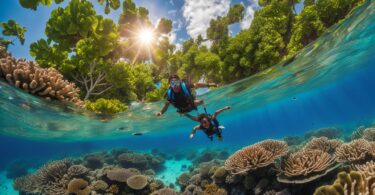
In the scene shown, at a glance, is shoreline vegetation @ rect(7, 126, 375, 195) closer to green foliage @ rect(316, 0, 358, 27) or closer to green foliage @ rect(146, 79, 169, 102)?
green foliage @ rect(146, 79, 169, 102)

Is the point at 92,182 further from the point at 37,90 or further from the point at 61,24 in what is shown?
the point at 61,24

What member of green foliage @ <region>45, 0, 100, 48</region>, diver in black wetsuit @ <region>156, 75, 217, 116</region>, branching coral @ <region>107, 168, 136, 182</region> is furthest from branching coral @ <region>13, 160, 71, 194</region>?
diver in black wetsuit @ <region>156, 75, 217, 116</region>

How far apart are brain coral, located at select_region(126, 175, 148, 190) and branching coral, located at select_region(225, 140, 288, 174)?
4.83 m

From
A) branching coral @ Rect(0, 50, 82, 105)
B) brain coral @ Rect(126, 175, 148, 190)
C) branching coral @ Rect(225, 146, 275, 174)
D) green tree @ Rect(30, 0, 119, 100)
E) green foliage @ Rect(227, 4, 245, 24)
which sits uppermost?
green foliage @ Rect(227, 4, 245, 24)

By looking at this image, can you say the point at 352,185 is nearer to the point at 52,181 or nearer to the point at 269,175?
the point at 269,175

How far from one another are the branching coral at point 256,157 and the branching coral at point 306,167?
52cm

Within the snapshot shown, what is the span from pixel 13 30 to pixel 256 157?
1106 centimetres

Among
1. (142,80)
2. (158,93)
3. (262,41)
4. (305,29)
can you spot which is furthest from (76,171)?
(305,29)

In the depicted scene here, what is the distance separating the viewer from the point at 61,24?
8797mm

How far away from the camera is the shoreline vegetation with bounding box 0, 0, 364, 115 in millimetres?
9188

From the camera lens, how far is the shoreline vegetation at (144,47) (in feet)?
30.1

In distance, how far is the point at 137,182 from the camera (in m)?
11.5

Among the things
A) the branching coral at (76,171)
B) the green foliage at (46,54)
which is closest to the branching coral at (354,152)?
the green foliage at (46,54)

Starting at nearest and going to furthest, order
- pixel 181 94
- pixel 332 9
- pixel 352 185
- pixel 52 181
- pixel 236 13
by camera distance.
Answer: pixel 352 185 < pixel 181 94 < pixel 52 181 < pixel 332 9 < pixel 236 13
